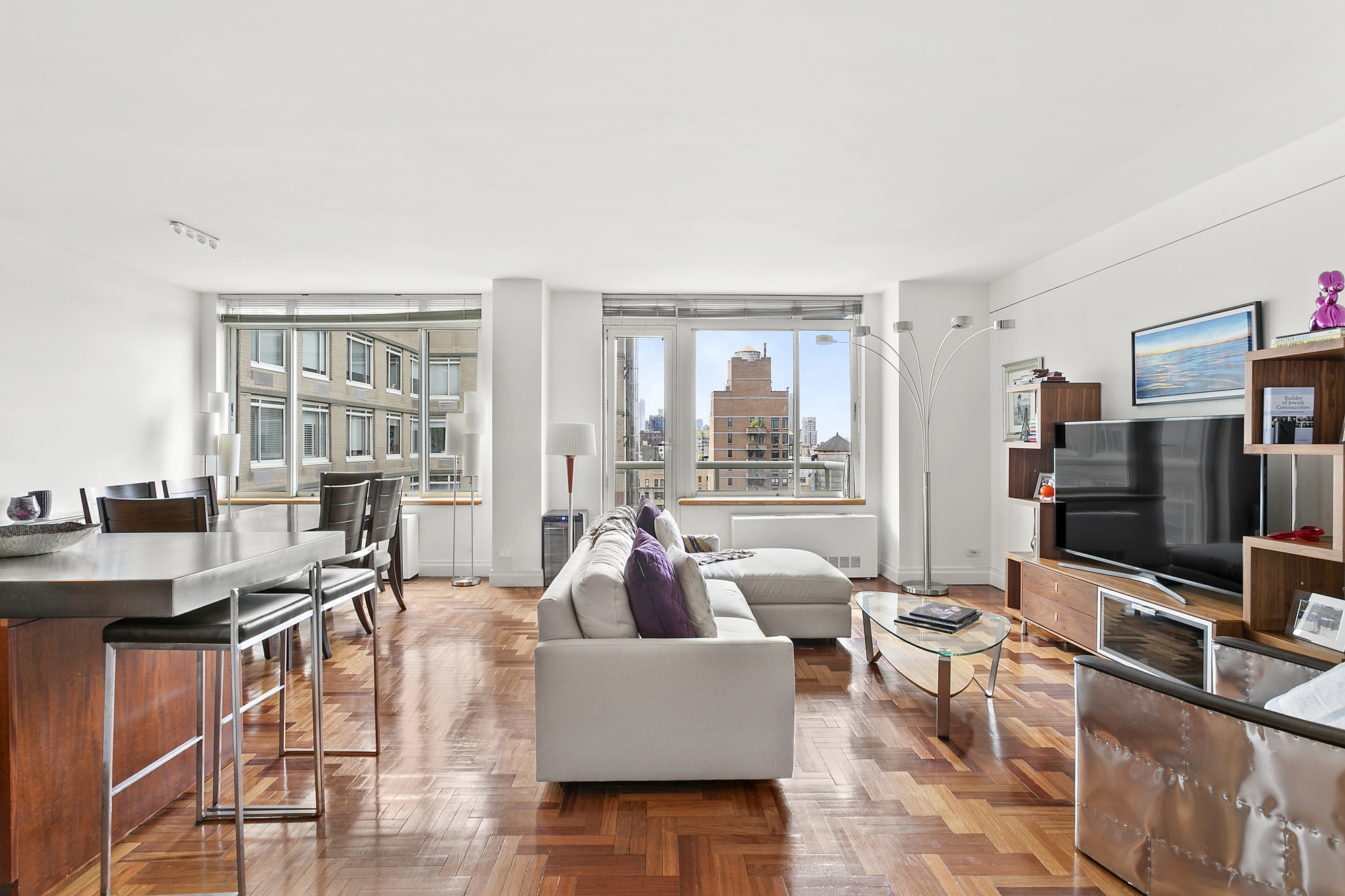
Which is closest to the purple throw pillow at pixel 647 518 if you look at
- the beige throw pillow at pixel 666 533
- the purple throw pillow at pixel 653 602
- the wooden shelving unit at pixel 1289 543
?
the beige throw pillow at pixel 666 533

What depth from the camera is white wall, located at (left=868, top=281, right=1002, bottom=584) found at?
5945 millimetres

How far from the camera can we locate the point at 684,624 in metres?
2.57

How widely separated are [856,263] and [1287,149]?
100 inches

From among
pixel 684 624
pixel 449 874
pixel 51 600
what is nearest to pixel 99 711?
pixel 51 600

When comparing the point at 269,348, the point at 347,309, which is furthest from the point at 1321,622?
the point at 269,348

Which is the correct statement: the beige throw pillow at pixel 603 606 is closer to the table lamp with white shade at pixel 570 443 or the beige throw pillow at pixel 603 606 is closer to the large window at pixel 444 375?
the table lamp with white shade at pixel 570 443

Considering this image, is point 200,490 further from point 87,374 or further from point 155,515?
point 155,515

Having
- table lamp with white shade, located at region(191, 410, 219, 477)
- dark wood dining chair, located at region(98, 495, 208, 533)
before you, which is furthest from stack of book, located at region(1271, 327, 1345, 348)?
table lamp with white shade, located at region(191, 410, 219, 477)

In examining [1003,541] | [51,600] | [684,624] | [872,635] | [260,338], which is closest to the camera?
[51,600]

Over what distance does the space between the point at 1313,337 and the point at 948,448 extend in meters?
3.36

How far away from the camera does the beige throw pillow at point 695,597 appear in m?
2.61

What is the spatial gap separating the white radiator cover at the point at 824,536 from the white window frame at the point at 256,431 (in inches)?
168

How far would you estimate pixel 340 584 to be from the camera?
2.51 metres

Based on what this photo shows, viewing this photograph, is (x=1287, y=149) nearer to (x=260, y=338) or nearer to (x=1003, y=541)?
(x=1003, y=541)
